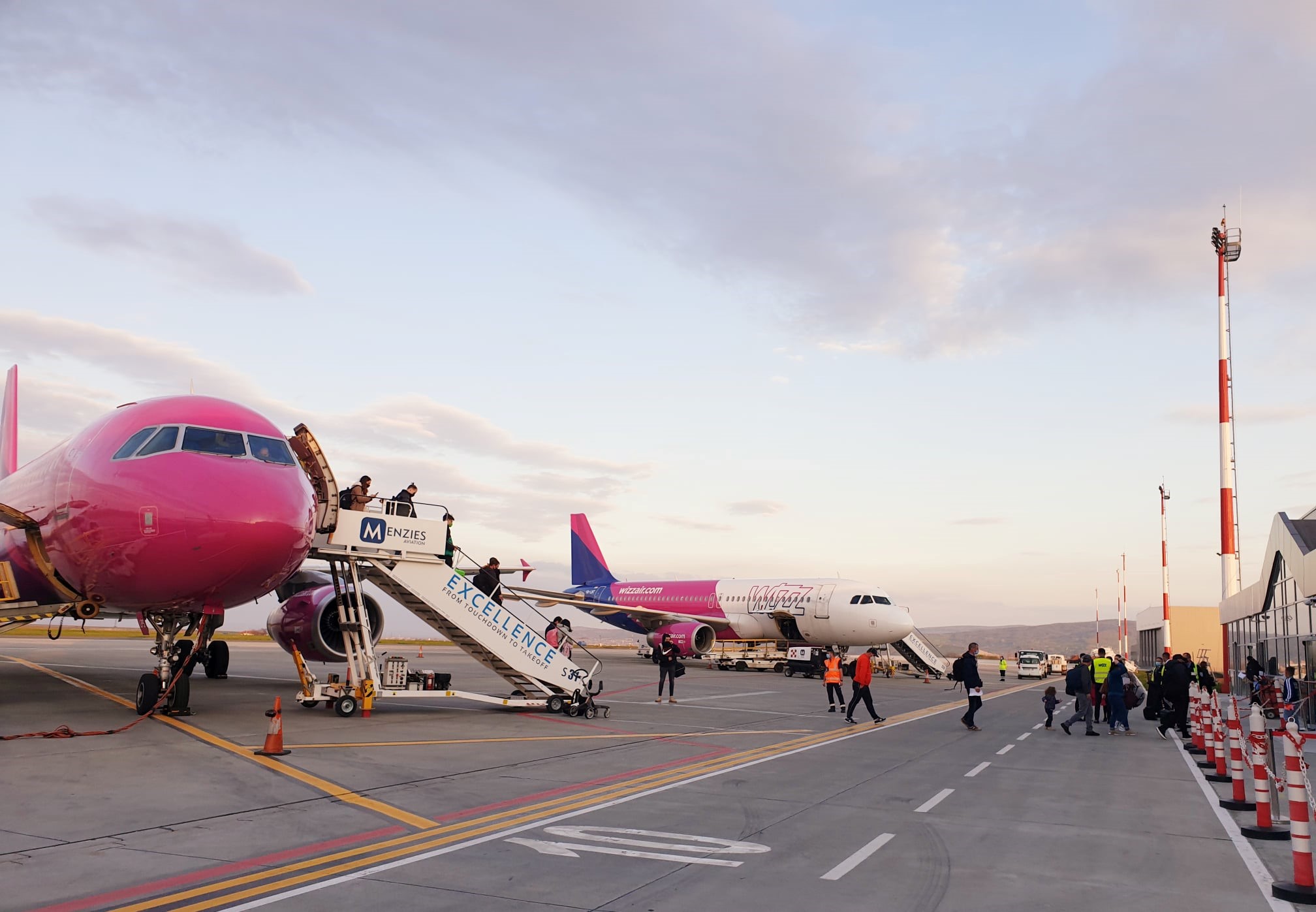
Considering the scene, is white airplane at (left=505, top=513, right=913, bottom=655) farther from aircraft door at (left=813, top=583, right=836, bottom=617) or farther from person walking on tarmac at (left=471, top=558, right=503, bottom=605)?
person walking on tarmac at (left=471, top=558, right=503, bottom=605)

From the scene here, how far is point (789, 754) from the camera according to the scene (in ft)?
51.5

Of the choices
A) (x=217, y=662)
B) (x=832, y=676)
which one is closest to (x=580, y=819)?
(x=832, y=676)

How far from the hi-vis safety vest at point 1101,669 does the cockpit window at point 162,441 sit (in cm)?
2008

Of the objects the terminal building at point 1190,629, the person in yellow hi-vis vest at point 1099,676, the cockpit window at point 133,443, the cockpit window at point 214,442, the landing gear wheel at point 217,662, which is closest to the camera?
the cockpit window at point 133,443

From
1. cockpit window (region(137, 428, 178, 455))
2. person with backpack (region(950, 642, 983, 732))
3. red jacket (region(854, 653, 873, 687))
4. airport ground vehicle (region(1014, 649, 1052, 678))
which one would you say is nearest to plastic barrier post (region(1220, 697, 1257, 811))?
person with backpack (region(950, 642, 983, 732))

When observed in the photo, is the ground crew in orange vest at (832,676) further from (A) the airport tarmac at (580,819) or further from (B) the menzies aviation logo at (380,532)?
(B) the menzies aviation logo at (380,532)

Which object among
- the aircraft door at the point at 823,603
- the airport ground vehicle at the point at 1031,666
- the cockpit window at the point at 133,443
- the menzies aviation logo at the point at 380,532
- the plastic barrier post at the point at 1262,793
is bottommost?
the airport ground vehicle at the point at 1031,666

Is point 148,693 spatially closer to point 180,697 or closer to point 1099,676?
point 180,697

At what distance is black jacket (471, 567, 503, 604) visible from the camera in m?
21.3

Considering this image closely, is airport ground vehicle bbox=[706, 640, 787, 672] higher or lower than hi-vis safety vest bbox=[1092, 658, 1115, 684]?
lower

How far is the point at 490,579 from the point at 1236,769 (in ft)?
46.3

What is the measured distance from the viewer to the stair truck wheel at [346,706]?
18.3 meters

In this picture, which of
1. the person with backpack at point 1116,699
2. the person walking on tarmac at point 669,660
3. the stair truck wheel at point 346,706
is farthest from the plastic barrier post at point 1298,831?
the person walking on tarmac at point 669,660

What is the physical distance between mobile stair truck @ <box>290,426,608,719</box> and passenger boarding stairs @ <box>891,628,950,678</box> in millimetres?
27687
